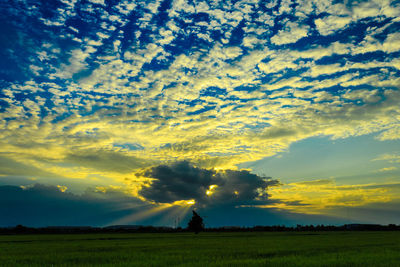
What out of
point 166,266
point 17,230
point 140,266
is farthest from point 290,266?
point 17,230

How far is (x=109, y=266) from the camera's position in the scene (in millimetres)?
15641

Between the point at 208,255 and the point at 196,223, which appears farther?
the point at 196,223

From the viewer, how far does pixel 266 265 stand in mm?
15414

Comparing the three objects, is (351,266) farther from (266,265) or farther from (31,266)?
(31,266)

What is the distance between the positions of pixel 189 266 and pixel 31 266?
985 centimetres

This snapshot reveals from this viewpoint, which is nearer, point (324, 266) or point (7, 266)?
point (324, 266)

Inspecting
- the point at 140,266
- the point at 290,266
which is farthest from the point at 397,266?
the point at 140,266

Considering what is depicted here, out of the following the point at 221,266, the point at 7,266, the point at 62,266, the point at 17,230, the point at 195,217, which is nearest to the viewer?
the point at 221,266

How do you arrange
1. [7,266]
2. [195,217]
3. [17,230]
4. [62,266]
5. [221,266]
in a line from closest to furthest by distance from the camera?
[221,266], [62,266], [7,266], [195,217], [17,230]

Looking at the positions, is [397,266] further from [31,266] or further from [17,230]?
[17,230]

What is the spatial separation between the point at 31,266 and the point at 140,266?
279 inches

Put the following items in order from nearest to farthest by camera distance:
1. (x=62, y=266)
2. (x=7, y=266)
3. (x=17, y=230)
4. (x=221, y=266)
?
(x=221, y=266) < (x=62, y=266) < (x=7, y=266) < (x=17, y=230)

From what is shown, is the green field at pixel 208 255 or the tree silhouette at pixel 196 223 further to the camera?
the tree silhouette at pixel 196 223

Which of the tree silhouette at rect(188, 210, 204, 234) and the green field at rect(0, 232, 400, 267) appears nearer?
the green field at rect(0, 232, 400, 267)
